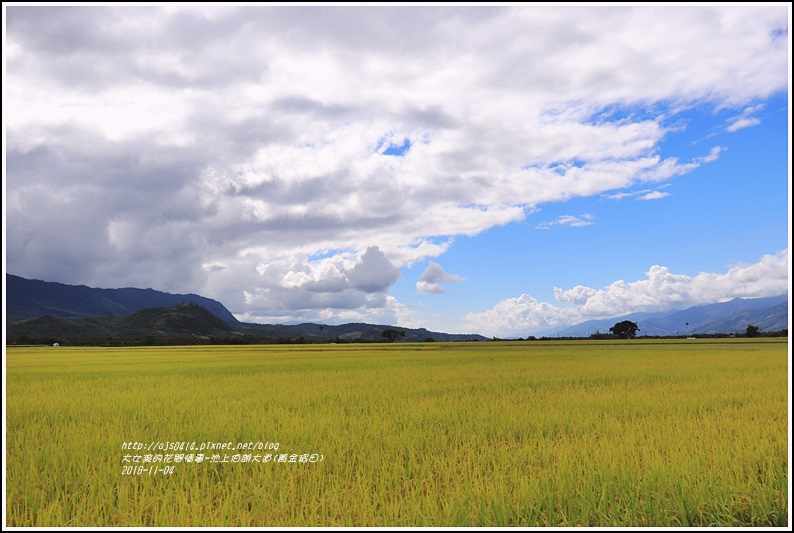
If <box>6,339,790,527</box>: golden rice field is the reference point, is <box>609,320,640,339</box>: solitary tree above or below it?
below

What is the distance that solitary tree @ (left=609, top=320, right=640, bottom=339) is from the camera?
125000 mm

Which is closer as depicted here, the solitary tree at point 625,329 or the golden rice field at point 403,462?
the golden rice field at point 403,462

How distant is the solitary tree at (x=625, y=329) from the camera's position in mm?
125000

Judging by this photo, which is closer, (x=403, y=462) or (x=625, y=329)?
(x=403, y=462)

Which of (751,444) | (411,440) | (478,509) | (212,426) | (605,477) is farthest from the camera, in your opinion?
(212,426)

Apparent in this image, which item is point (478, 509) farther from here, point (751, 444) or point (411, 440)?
point (751, 444)

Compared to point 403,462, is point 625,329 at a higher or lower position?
lower

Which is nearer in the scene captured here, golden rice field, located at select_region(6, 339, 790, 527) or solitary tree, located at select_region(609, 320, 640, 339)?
golden rice field, located at select_region(6, 339, 790, 527)

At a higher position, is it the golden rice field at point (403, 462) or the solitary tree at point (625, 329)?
the golden rice field at point (403, 462)

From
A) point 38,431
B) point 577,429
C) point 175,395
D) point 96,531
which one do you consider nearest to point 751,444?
point 577,429

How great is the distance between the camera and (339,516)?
171 inches

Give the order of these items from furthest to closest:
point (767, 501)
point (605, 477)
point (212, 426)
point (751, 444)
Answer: point (212, 426) < point (751, 444) < point (605, 477) < point (767, 501)

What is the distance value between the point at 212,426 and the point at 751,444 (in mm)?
7931

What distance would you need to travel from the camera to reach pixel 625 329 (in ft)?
414
